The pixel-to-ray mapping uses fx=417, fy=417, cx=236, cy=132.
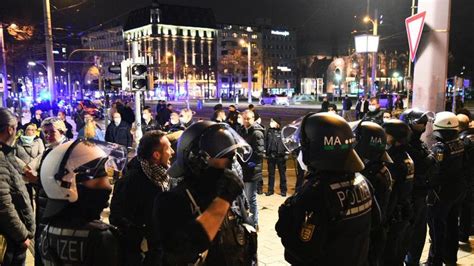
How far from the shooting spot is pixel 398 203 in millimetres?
4121

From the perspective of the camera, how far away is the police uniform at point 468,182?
18.9 ft

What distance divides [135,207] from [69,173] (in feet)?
2.90

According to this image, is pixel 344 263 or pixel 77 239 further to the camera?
pixel 344 263

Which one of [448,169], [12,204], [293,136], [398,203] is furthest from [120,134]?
[398,203]

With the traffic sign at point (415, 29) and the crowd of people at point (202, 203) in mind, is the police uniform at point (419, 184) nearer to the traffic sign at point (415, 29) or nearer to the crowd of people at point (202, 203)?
the crowd of people at point (202, 203)

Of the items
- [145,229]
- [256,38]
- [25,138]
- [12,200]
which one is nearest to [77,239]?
[145,229]

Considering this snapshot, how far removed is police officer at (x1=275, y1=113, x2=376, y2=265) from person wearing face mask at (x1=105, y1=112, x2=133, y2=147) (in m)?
8.31

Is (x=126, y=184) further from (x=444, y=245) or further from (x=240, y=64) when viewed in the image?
(x=240, y=64)

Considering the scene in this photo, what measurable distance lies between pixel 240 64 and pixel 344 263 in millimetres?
105518

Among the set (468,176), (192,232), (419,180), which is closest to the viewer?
(192,232)

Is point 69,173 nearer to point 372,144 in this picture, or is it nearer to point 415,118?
point 372,144

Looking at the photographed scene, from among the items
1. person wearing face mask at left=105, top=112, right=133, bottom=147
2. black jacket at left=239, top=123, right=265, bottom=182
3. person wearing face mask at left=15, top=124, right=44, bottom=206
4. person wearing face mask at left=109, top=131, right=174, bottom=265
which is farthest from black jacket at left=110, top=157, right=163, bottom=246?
person wearing face mask at left=105, top=112, right=133, bottom=147

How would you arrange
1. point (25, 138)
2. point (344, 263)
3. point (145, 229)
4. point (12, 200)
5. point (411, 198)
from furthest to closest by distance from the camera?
Result: point (25, 138)
point (411, 198)
point (12, 200)
point (145, 229)
point (344, 263)

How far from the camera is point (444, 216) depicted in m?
5.25
